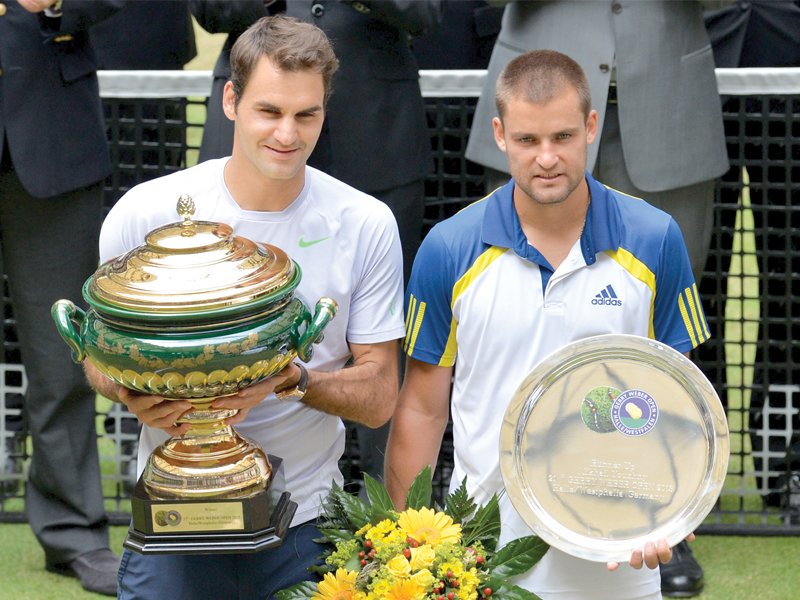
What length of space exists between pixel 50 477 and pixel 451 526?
189cm

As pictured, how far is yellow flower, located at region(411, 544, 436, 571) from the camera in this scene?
2.52 meters

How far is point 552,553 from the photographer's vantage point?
2.92 metres

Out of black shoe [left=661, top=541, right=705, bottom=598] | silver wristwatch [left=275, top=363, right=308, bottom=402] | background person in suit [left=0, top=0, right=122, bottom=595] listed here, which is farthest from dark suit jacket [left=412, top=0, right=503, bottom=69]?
silver wristwatch [left=275, top=363, right=308, bottom=402]

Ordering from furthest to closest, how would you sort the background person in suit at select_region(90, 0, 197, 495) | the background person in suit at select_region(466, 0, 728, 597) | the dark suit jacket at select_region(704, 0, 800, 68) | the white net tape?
the dark suit jacket at select_region(704, 0, 800, 68) < the background person in suit at select_region(90, 0, 197, 495) < the white net tape < the background person in suit at select_region(466, 0, 728, 597)

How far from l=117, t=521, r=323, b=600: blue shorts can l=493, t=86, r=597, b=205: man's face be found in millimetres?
861

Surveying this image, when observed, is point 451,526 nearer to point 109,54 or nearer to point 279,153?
point 279,153

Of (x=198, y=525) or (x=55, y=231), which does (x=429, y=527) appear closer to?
(x=198, y=525)

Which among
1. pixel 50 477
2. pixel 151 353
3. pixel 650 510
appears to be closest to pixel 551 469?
pixel 650 510

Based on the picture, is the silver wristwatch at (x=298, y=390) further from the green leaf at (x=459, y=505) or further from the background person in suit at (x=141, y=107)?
the background person in suit at (x=141, y=107)

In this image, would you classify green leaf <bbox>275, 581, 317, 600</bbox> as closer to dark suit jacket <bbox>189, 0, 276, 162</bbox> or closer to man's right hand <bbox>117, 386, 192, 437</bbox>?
man's right hand <bbox>117, 386, 192, 437</bbox>

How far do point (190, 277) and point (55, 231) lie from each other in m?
1.64

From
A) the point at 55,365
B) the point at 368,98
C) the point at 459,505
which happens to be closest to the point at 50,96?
the point at 55,365

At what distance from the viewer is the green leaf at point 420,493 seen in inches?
107

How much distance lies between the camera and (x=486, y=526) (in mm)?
2738
